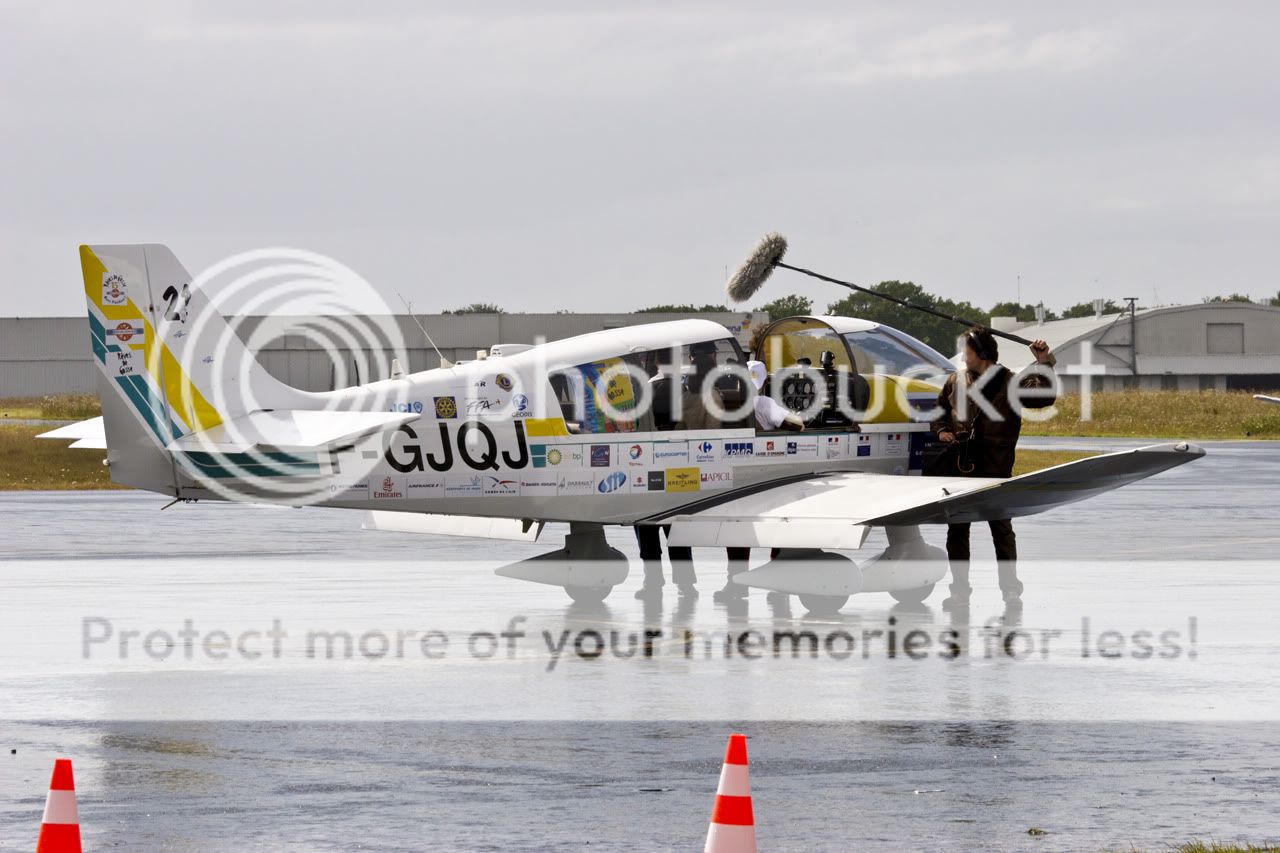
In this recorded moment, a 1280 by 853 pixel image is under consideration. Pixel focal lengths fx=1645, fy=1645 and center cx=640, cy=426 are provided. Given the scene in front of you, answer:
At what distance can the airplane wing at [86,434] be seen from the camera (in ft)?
47.6

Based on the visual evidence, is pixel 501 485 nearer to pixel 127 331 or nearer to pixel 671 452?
pixel 671 452

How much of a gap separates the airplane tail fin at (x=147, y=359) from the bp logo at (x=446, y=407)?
4.97 feet

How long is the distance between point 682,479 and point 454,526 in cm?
237

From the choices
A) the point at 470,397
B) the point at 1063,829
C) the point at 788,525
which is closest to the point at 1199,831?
the point at 1063,829

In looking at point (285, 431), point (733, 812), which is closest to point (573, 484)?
point (285, 431)

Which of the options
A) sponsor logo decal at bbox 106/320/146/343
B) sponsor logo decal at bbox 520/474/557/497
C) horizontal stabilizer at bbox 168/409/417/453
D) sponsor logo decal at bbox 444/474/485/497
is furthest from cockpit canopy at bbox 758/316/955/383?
sponsor logo decal at bbox 106/320/146/343

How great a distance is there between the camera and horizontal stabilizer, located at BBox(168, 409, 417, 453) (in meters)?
13.0

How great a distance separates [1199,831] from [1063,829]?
22.8 inches

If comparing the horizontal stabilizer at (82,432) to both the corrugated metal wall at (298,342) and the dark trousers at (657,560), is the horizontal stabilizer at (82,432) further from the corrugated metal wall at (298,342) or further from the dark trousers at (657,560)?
the corrugated metal wall at (298,342)

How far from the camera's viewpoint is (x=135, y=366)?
1312cm

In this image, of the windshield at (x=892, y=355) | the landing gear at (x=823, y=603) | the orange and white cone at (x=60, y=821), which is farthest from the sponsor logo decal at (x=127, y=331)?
the orange and white cone at (x=60, y=821)

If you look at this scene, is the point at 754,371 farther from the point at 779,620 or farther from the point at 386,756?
the point at 386,756

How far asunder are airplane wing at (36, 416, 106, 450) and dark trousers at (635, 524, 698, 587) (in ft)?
16.2

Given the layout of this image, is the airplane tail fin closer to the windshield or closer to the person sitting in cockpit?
the person sitting in cockpit
